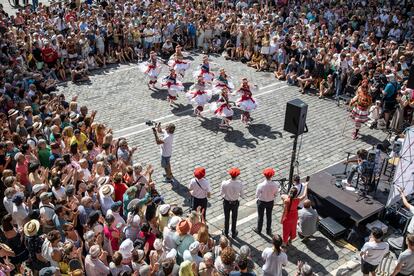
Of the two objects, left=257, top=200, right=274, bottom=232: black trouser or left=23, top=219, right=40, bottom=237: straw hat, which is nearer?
left=23, top=219, right=40, bottom=237: straw hat

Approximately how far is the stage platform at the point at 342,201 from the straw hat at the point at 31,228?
6.16 meters

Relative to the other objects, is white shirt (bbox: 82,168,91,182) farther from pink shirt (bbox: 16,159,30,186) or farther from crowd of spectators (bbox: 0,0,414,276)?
pink shirt (bbox: 16,159,30,186)

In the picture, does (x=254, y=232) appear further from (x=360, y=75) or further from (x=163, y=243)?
(x=360, y=75)

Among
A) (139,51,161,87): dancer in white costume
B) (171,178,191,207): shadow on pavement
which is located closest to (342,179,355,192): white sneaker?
(171,178,191,207): shadow on pavement

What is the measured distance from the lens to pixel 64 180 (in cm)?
932

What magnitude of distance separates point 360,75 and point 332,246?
8.40m

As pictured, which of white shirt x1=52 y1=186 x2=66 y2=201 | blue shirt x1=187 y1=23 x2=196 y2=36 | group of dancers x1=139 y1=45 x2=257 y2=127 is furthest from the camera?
blue shirt x1=187 y1=23 x2=196 y2=36

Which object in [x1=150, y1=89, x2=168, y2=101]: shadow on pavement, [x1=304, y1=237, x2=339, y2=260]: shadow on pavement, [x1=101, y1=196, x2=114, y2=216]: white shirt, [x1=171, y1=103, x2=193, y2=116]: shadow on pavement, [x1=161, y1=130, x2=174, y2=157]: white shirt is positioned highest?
[x1=101, y1=196, x2=114, y2=216]: white shirt

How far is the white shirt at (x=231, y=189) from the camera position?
9.59m

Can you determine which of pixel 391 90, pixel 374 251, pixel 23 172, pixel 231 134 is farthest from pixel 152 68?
pixel 374 251

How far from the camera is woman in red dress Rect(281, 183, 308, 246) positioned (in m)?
9.38

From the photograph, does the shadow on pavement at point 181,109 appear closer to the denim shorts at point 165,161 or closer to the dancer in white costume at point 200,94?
the dancer in white costume at point 200,94

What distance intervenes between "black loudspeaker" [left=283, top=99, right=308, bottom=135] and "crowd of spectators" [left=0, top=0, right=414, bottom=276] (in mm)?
3474

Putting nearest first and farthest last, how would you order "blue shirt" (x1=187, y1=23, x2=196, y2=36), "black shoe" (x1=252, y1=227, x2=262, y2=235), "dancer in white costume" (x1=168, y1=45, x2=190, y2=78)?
"black shoe" (x1=252, y1=227, x2=262, y2=235), "dancer in white costume" (x1=168, y1=45, x2=190, y2=78), "blue shirt" (x1=187, y1=23, x2=196, y2=36)
